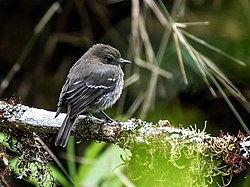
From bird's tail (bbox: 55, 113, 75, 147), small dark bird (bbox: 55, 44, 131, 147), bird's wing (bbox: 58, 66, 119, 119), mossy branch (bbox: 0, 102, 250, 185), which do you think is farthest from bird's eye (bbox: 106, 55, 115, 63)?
mossy branch (bbox: 0, 102, 250, 185)

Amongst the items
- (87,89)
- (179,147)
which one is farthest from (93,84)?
(179,147)

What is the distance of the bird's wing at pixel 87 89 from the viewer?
3.19 meters

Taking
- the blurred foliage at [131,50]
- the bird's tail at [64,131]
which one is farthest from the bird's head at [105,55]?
the bird's tail at [64,131]

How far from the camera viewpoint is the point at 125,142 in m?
2.55

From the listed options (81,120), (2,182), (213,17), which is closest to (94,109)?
(81,120)

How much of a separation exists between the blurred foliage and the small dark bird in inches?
14.3

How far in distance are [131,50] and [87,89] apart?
1.24 m

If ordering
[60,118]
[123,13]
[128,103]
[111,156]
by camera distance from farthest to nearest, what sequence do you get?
[123,13] → [128,103] → [111,156] → [60,118]

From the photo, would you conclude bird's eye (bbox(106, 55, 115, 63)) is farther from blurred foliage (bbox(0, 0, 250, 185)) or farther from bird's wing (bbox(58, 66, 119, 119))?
blurred foliage (bbox(0, 0, 250, 185))

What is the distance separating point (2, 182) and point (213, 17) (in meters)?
2.33

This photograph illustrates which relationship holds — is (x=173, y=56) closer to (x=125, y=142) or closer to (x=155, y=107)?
(x=155, y=107)

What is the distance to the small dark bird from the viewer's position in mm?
3205

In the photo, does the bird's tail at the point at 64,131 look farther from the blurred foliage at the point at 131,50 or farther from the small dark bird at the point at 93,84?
the blurred foliage at the point at 131,50

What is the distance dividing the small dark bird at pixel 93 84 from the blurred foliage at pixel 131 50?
1.19 feet
